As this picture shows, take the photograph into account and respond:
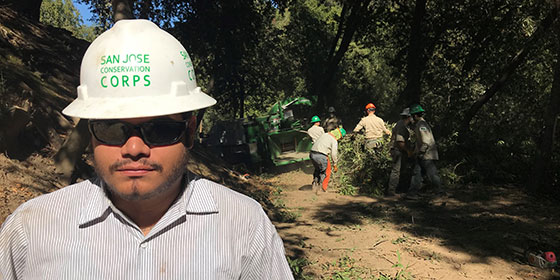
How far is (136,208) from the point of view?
1.63 metres

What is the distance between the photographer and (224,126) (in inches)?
670

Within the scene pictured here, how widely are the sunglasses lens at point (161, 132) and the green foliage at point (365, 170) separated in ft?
30.4

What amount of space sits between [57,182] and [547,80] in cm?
2124

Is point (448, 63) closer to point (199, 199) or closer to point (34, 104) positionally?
point (34, 104)

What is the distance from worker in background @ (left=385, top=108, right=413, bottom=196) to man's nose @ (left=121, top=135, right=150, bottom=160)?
27.9 feet

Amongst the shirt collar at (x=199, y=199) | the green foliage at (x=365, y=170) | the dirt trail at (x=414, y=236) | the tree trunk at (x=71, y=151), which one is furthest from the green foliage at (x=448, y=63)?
the shirt collar at (x=199, y=199)

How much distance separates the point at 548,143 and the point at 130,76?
9.65 m

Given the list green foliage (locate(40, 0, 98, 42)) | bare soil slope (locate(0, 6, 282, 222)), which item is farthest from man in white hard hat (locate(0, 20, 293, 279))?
green foliage (locate(40, 0, 98, 42))

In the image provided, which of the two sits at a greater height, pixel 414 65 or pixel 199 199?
pixel 414 65

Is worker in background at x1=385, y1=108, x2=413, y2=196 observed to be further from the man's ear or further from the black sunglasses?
the black sunglasses

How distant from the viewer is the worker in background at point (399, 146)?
9.45m

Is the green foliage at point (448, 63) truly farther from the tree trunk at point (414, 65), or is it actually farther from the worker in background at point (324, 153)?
the worker in background at point (324, 153)

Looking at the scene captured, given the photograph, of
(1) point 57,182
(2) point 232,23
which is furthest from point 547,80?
(1) point 57,182

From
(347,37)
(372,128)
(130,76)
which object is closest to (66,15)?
(347,37)
